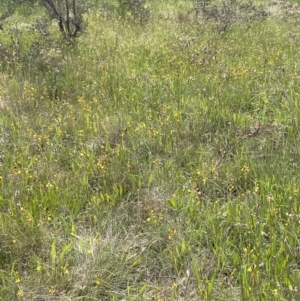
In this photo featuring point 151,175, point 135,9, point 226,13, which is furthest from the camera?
point 135,9

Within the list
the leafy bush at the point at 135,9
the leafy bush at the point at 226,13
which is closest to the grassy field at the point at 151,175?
the leafy bush at the point at 226,13

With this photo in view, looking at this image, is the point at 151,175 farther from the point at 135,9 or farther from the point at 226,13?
the point at 135,9

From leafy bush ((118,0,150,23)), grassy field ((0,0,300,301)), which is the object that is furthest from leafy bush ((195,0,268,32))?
grassy field ((0,0,300,301))

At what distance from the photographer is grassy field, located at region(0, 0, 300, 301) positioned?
2.33m

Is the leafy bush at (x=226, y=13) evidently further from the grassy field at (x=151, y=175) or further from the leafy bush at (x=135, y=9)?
the grassy field at (x=151, y=175)

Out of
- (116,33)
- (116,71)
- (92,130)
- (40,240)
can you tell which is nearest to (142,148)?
(92,130)

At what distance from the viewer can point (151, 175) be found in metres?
3.12

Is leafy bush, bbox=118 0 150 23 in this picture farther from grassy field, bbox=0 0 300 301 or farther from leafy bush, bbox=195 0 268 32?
grassy field, bbox=0 0 300 301

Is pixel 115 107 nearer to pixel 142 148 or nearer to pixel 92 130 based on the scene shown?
pixel 92 130

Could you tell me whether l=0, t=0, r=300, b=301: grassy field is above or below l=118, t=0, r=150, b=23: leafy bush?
below

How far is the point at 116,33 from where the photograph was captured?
6965 mm

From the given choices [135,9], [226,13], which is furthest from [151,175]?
[135,9]

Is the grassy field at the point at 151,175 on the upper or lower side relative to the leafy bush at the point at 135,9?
lower

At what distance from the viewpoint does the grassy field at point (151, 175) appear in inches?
91.7
